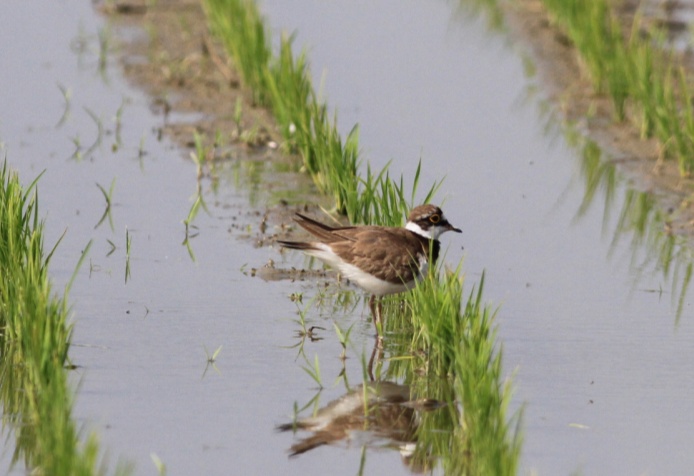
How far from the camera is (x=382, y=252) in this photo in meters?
7.67

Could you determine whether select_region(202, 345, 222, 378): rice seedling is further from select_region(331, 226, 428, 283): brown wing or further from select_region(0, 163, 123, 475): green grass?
select_region(331, 226, 428, 283): brown wing

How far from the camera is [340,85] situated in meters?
13.9

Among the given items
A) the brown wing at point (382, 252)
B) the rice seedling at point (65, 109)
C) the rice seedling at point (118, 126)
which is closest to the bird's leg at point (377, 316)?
the brown wing at point (382, 252)

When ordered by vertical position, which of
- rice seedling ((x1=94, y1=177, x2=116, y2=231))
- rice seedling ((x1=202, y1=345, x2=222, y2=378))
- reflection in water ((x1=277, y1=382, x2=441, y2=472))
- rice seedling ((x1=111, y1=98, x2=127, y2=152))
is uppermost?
rice seedling ((x1=111, y1=98, x2=127, y2=152))

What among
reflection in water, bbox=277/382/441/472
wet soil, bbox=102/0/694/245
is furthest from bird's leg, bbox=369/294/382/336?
wet soil, bbox=102/0/694/245

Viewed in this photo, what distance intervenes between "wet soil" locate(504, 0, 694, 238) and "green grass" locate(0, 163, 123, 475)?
4.93 metres

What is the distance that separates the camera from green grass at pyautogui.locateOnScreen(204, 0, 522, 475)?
18.9 feet

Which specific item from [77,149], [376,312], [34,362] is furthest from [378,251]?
[77,149]

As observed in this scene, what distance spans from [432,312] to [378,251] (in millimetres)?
853

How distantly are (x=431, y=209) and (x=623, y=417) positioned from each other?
1.97 meters

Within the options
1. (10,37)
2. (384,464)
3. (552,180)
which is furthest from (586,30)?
(384,464)

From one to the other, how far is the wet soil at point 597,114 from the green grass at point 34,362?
4930 millimetres

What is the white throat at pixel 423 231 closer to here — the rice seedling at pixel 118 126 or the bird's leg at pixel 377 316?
the bird's leg at pixel 377 316

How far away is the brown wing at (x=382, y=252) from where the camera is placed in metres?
7.64
